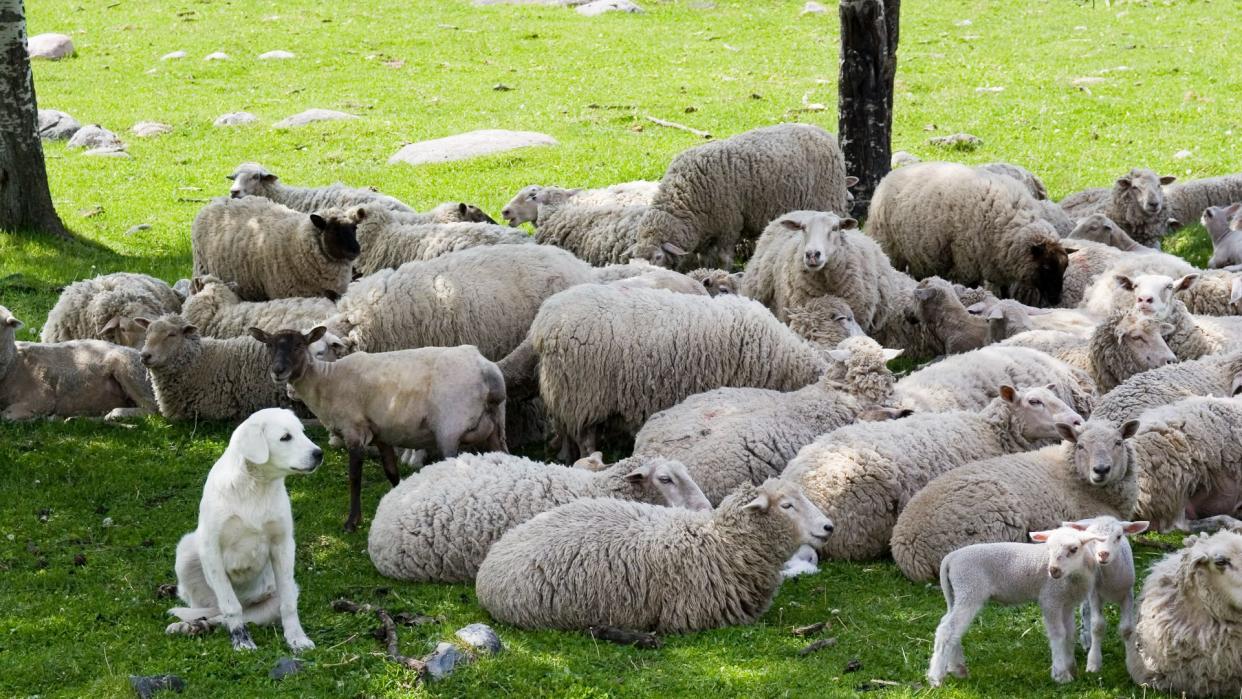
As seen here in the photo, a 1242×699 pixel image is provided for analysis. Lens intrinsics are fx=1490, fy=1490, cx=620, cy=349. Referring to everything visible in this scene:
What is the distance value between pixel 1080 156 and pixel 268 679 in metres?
15.1

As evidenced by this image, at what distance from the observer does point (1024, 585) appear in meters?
6.45

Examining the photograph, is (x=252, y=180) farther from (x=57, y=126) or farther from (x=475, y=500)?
(x=57, y=126)

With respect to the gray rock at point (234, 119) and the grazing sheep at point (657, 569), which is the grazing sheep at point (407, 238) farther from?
the gray rock at point (234, 119)

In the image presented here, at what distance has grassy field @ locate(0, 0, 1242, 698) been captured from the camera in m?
6.75

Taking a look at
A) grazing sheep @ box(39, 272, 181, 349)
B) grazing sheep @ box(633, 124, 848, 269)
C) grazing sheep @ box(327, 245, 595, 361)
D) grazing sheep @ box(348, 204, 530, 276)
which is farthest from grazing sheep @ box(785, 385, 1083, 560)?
grazing sheep @ box(39, 272, 181, 349)

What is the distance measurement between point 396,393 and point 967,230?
6292 mm

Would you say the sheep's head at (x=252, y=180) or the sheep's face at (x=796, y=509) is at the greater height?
the sheep's head at (x=252, y=180)

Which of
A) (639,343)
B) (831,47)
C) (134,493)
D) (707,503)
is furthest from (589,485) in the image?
(831,47)

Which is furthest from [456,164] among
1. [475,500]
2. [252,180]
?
[475,500]

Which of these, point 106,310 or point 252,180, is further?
point 252,180

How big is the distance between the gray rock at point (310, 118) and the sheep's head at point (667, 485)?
1587 centimetres

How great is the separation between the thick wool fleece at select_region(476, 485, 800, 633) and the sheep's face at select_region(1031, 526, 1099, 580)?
1.42 meters

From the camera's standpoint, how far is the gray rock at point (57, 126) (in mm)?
22500

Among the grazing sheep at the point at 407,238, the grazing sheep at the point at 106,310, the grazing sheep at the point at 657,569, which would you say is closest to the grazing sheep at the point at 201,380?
the grazing sheep at the point at 106,310
